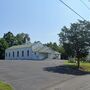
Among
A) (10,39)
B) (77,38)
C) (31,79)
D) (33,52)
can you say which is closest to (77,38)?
(77,38)

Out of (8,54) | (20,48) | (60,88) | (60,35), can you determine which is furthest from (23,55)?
(60,88)

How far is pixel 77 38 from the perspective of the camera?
47.3 m

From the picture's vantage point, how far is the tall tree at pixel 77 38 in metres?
47.3

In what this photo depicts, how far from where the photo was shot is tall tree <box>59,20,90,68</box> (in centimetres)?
4728

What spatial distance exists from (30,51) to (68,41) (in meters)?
25.2

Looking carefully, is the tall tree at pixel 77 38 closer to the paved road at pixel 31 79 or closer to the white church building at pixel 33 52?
the paved road at pixel 31 79

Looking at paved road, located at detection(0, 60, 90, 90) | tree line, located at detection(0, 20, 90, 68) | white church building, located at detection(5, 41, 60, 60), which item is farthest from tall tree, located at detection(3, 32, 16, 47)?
paved road, located at detection(0, 60, 90, 90)

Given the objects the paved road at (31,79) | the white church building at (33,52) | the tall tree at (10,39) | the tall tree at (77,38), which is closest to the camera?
the paved road at (31,79)

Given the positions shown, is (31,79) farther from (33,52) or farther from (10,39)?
(10,39)

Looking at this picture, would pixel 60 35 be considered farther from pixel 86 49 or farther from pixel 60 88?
pixel 60 88

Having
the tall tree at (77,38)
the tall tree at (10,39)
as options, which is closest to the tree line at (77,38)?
the tall tree at (77,38)

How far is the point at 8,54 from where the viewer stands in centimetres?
8256

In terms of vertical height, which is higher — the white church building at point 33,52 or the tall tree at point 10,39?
the tall tree at point 10,39

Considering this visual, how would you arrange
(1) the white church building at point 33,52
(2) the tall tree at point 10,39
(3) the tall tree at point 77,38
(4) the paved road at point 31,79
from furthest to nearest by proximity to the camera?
(2) the tall tree at point 10,39 < (1) the white church building at point 33,52 < (3) the tall tree at point 77,38 < (4) the paved road at point 31,79
